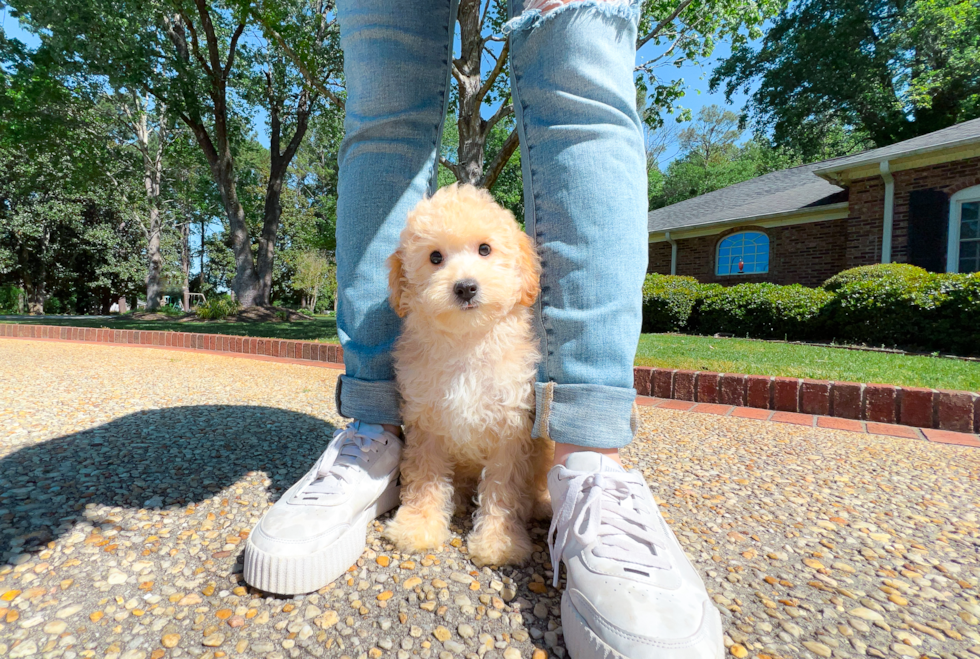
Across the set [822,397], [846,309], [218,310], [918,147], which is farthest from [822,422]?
[218,310]

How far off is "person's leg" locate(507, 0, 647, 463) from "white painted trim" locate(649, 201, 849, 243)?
14160 millimetres

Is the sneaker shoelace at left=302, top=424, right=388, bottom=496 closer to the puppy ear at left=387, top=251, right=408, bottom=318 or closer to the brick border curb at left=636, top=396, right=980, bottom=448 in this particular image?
the puppy ear at left=387, top=251, right=408, bottom=318

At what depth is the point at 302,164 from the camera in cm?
3212

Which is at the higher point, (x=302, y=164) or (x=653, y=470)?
(x=302, y=164)

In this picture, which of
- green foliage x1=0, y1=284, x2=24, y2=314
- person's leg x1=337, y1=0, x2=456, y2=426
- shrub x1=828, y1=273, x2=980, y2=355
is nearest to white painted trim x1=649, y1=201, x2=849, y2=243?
shrub x1=828, y1=273, x2=980, y2=355

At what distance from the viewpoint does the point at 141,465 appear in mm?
1612

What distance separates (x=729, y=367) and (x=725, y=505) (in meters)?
2.68

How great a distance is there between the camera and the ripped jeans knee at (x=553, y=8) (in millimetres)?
1245

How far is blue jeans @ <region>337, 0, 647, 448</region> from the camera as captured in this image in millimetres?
1254

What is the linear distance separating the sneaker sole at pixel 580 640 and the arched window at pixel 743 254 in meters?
15.5

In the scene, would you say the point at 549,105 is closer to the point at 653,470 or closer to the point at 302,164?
the point at 653,470

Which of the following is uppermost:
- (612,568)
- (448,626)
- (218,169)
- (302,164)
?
(302,164)

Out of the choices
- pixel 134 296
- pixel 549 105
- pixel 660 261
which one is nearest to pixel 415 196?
pixel 549 105

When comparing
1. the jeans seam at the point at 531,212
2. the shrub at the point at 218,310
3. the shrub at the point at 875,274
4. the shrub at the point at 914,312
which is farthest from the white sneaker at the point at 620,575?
the shrub at the point at 218,310
